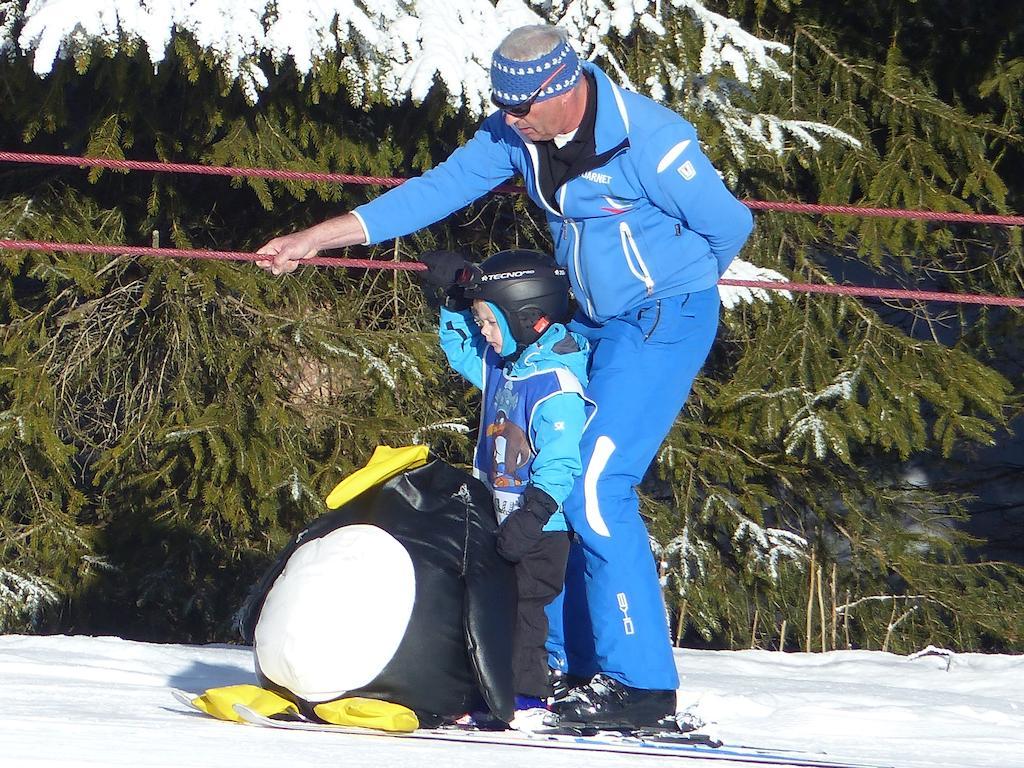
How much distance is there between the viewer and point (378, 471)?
2.91 metres

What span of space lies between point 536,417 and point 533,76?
759 millimetres

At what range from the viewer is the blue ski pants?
114 inches

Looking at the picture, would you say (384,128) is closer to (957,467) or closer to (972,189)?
(972,189)

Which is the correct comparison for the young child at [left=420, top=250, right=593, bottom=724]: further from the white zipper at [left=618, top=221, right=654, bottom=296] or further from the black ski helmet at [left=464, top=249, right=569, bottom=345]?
the white zipper at [left=618, top=221, right=654, bottom=296]

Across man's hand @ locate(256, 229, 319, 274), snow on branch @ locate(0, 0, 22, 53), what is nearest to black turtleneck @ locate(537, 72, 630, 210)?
man's hand @ locate(256, 229, 319, 274)

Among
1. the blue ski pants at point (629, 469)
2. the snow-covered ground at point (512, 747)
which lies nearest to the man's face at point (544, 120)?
the blue ski pants at point (629, 469)

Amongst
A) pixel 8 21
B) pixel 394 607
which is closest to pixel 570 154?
pixel 394 607

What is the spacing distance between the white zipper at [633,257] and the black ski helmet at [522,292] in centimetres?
21

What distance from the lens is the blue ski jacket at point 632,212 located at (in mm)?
2857

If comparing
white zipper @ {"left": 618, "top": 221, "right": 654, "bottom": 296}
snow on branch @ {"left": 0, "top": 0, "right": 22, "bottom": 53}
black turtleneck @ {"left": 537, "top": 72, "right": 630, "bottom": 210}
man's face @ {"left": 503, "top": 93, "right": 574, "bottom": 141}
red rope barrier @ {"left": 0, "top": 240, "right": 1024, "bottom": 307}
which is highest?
snow on branch @ {"left": 0, "top": 0, "right": 22, "bottom": 53}

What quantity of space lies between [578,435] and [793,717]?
1.08 m

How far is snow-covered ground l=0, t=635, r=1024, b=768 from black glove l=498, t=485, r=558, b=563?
457 mm

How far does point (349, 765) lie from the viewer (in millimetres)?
2115

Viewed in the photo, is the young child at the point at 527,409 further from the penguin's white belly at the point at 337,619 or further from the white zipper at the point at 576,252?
the penguin's white belly at the point at 337,619
